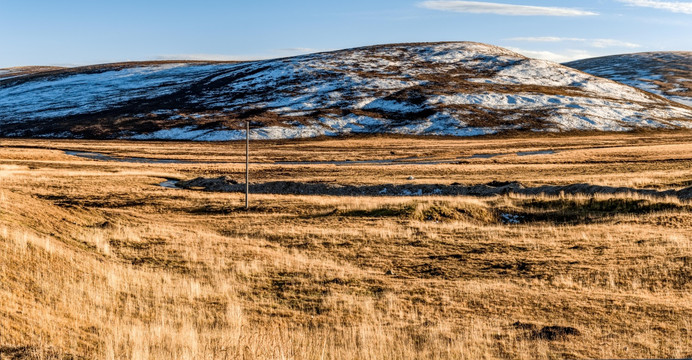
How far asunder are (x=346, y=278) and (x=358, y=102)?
→ 12545 cm

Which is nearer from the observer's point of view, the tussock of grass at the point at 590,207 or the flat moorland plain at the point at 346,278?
the flat moorland plain at the point at 346,278

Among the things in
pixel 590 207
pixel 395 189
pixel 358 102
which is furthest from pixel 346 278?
pixel 358 102

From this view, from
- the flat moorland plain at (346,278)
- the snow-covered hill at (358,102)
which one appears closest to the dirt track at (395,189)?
the flat moorland plain at (346,278)

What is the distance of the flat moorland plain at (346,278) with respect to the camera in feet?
36.4

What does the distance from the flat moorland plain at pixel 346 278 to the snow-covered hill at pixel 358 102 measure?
300 ft

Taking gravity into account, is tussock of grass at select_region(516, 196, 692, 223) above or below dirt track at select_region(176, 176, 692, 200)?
above

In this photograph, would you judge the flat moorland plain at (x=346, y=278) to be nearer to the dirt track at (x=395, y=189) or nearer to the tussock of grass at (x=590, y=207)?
the tussock of grass at (x=590, y=207)

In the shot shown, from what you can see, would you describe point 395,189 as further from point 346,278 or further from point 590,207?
point 346,278

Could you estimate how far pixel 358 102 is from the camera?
141 meters

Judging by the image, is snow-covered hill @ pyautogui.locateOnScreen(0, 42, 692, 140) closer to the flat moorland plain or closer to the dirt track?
the dirt track

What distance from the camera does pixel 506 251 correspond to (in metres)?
21.7

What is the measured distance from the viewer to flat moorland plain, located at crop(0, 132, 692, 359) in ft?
36.4

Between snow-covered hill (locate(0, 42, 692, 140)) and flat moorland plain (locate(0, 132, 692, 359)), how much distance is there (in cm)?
9145

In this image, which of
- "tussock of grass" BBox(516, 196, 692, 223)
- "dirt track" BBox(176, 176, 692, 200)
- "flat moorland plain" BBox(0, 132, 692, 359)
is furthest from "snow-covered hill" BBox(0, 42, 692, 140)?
"flat moorland plain" BBox(0, 132, 692, 359)
